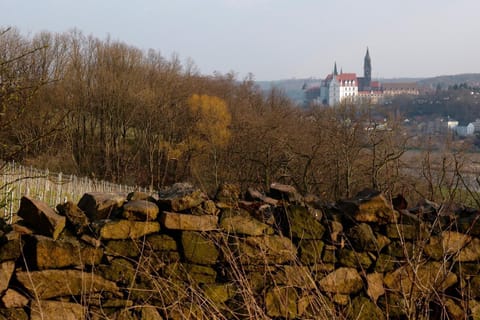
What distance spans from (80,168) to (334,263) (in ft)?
83.6

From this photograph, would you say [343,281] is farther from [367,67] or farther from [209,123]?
[367,67]

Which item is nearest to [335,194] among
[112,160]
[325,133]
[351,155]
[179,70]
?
[351,155]

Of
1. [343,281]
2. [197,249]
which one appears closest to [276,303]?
[343,281]

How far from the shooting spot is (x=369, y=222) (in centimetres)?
515

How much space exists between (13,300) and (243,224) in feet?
6.15

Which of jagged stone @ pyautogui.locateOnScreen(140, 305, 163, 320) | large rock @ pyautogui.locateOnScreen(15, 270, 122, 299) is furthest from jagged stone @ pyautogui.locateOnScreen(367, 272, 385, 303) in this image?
large rock @ pyautogui.locateOnScreen(15, 270, 122, 299)

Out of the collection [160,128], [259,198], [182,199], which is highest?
[182,199]

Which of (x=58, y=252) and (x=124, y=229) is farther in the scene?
(x=124, y=229)

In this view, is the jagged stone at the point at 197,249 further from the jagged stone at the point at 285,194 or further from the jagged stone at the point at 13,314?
the jagged stone at the point at 13,314

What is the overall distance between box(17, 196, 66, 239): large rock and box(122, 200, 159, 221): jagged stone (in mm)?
497

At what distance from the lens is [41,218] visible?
4.50m

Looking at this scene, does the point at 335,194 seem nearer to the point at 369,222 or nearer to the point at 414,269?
the point at 369,222

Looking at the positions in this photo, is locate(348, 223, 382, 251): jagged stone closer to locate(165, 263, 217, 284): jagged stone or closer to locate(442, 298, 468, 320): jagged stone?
locate(442, 298, 468, 320): jagged stone

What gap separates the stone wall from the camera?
4297 millimetres
